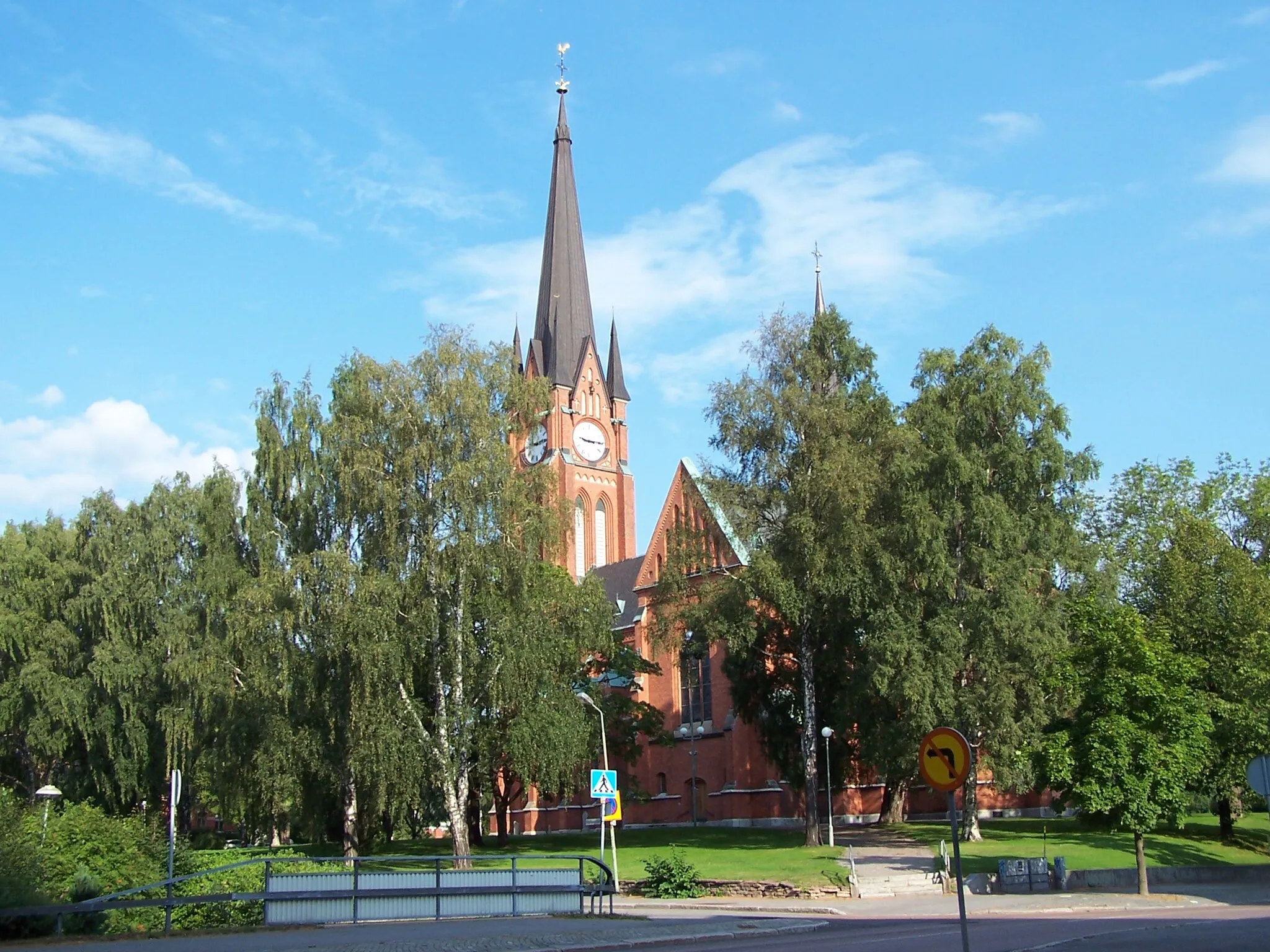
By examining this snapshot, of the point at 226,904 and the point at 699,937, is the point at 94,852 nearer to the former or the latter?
the point at 226,904

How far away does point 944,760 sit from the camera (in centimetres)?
978

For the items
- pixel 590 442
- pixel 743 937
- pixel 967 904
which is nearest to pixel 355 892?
pixel 743 937

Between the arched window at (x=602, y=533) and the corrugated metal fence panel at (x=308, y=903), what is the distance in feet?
210

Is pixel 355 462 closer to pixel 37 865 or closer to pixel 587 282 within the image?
→ pixel 37 865

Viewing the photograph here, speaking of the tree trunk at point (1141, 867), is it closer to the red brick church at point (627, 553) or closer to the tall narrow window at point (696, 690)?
the red brick church at point (627, 553)

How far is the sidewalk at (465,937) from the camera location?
15.2 meters

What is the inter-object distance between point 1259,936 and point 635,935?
8.56 metres

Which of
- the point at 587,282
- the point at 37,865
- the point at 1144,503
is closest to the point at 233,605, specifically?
the point at 37,865

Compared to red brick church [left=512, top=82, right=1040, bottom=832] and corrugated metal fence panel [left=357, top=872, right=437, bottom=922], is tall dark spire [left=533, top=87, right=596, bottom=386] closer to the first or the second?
red brick church [left=512, top=82, right=1040, bottom=832]

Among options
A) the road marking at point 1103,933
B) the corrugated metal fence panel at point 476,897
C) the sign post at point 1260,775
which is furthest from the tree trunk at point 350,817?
the sign post at point 1260,775

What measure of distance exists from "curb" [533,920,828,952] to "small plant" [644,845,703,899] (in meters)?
7.08

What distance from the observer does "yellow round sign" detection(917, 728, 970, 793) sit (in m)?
9.63

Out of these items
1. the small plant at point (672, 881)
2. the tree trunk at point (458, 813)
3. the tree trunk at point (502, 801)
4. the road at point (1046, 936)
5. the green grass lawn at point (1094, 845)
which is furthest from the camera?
the tree trunk at point (502, 801)

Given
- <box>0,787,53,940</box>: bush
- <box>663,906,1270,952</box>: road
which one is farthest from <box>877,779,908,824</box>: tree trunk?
<box>0,787,53,940</box>: bush
